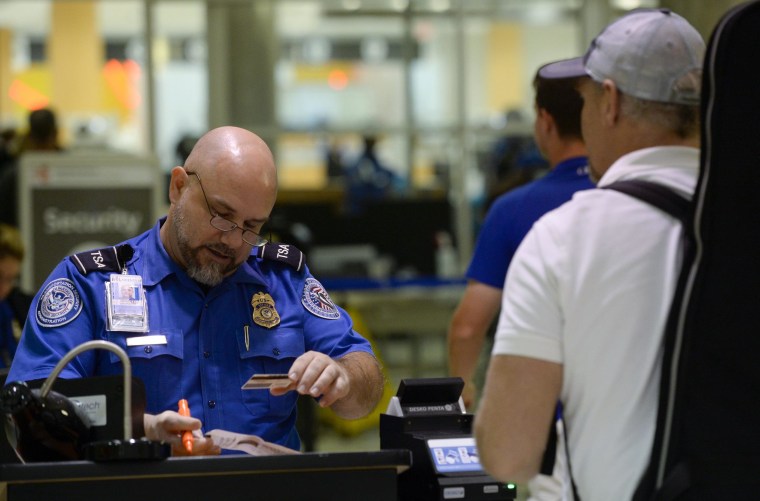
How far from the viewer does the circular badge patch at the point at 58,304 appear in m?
2.55

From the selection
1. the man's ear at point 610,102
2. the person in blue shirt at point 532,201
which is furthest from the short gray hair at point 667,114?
the person in blue shirt at point 532,201

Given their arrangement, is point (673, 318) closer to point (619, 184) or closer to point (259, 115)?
point (619, 184)

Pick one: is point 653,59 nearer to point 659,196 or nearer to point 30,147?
point 659,196

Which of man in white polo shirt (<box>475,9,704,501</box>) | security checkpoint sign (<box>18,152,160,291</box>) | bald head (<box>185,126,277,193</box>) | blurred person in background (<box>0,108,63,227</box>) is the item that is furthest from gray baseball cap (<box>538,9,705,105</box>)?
blurred person in background (<box>0,108,63,227</box>)

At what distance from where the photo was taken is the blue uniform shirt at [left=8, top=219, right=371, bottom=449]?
2.55m

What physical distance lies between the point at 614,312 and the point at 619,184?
0.20m

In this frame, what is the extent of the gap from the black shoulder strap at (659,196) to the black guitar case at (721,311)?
0.17 ft

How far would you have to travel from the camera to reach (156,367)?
102 inches

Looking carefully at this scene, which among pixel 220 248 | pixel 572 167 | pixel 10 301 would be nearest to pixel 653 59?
pixel 220 248

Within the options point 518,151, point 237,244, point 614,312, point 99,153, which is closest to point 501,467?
point 614,312

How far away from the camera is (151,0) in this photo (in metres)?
10.5

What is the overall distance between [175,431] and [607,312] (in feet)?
2.93

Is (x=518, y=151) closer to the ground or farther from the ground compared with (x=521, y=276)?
closer to the ground

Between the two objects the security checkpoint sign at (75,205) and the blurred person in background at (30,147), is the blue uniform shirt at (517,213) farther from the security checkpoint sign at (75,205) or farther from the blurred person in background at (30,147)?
the blurred person in background at (30,147)
